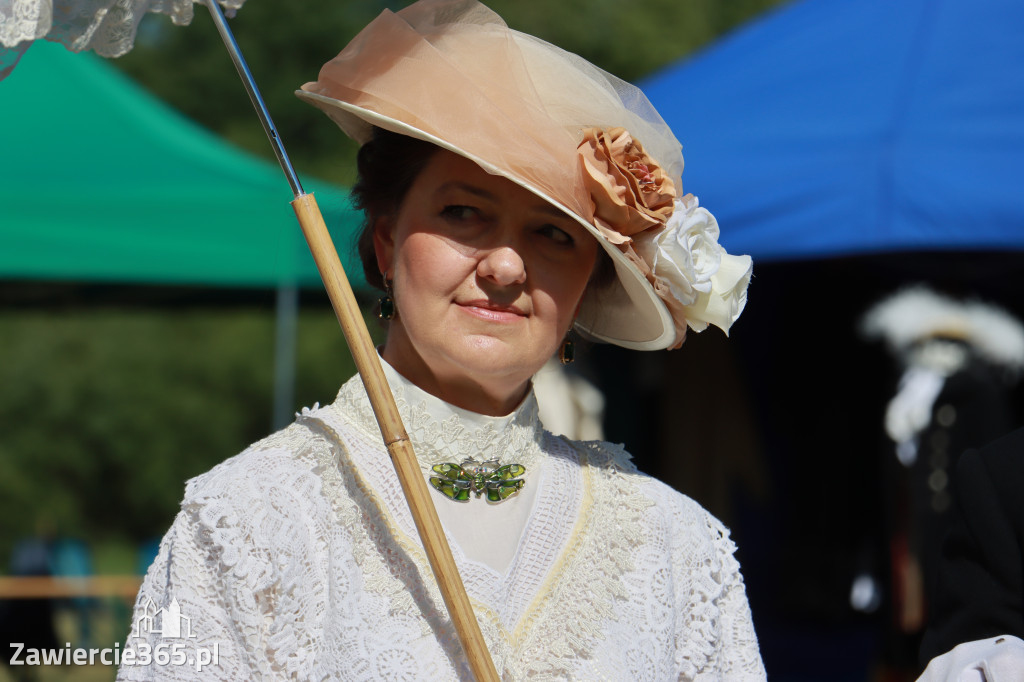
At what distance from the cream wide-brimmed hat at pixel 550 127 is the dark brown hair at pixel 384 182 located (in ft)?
0.15

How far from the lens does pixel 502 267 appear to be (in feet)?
5.09

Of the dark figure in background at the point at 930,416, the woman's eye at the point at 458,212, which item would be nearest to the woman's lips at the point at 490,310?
the woman's eye at the point at 458,212

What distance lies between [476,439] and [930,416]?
4.08 meters

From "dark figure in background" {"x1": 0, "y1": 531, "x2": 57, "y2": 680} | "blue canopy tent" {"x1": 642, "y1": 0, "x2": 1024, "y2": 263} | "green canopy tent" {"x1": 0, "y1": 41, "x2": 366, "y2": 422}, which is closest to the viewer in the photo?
"blue canopy tent" {"x1": 642, "y1": 0, "x2": 1024, "y2": 263}

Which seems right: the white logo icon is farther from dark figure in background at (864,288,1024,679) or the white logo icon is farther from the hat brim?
dark figure in background at (864,288,1024,679)

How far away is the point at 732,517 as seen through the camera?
6.08 m

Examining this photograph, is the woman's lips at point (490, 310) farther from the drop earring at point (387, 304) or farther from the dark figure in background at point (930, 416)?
the dark figure in background at point (930, 416)

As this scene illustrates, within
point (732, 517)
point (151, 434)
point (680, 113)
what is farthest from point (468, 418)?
point (151, 434)

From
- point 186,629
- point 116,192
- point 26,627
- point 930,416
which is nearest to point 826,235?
point 930,416

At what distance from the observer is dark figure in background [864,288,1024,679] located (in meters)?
4.99

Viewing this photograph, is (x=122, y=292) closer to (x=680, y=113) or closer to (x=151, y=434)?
(x=680, y=113)

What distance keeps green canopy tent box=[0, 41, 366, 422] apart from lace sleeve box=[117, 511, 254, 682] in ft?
9.35

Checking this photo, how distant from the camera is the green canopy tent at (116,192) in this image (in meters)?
4.43

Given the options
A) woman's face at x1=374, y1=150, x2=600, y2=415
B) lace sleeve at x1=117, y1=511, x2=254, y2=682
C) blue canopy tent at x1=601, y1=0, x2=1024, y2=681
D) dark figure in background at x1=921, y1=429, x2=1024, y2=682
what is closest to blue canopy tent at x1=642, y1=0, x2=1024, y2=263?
blue canopy tent at x1=601, y1=0, x2=1024, y2=681
